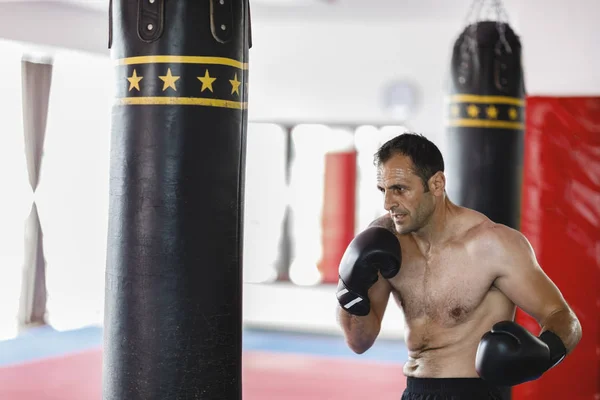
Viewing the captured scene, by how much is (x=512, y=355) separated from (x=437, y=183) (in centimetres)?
64

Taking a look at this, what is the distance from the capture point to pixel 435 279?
2.87m

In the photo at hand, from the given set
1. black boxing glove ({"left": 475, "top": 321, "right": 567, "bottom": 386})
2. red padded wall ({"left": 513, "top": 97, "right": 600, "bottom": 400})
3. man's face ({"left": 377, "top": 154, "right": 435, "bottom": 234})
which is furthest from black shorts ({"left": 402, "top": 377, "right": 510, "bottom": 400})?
red padded wall ({"left": 513, "top": 97, "right": 600, "bottom": 400})

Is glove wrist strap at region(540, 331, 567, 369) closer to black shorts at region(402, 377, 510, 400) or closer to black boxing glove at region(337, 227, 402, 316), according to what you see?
black shorts at region(402, 377, 510, 400)

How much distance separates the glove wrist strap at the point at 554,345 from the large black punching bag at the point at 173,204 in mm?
989

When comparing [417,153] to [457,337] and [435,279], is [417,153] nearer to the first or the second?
[435,279]

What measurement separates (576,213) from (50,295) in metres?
5.57

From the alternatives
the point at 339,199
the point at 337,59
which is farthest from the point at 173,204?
the point at 337,59

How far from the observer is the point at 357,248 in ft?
8.98

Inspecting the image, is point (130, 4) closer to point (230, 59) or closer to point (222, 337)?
point (230, 59)

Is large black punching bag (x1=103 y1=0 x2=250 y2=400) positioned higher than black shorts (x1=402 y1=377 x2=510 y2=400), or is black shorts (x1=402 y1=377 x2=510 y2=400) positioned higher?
large black punching bag (x1=103 y1=0 x2=250 y2=400)

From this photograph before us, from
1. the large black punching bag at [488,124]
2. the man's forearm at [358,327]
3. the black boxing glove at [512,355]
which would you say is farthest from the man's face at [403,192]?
the large black punching bag at [488,124]

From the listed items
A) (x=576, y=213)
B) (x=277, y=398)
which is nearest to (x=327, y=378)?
(x=277, y=398)

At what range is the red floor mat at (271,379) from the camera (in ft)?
21.2

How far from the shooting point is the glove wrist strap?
2498 mm
